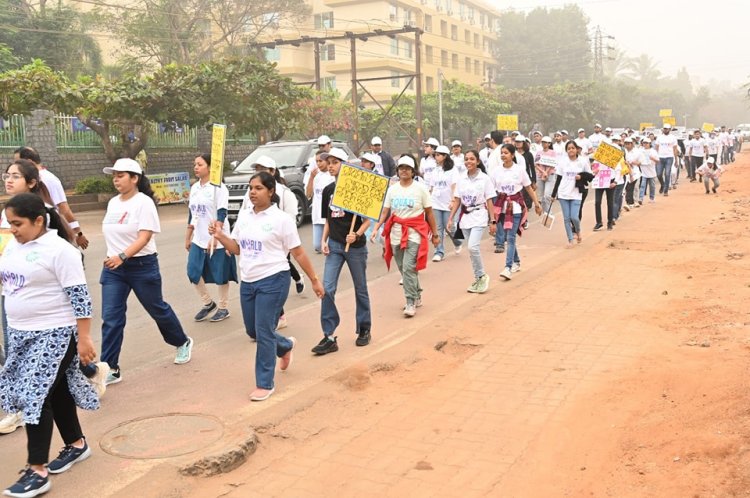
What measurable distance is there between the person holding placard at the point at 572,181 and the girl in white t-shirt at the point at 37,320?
9.60 metres

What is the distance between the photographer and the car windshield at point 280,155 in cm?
1697

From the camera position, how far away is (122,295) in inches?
237

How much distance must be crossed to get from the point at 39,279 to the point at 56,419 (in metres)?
0.89

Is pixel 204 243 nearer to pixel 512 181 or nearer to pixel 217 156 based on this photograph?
pixel 217 156

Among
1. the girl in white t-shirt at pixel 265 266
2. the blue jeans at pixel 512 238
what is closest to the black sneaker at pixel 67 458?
the girl in white t-shirt at pixel 265 266

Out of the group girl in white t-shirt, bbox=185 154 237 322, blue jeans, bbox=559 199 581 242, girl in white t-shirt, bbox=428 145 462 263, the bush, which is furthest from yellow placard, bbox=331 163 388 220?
the bush

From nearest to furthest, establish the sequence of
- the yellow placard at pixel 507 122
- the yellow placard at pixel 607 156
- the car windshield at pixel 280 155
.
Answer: the yellow placard at pixel 607 156
the car windshield at pixel 280 155
the yellow placard at pixel 507 122

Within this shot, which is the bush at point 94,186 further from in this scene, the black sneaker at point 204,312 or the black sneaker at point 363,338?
the black sneaker at point 363,338

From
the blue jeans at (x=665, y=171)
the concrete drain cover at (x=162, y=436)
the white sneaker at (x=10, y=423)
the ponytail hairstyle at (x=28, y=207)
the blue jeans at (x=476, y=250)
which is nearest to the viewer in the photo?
the ponytail hairstyle at (x=28, y=207)

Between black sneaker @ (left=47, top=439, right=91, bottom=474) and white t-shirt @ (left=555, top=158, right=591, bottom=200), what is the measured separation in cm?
949

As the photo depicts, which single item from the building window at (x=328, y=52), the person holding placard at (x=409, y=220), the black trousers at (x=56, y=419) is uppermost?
the building window at (x=328, y=52)

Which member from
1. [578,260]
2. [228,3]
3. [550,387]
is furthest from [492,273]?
[228,3]

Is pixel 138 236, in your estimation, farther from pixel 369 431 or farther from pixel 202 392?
pixel 369 431

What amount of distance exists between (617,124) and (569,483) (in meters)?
74.7
